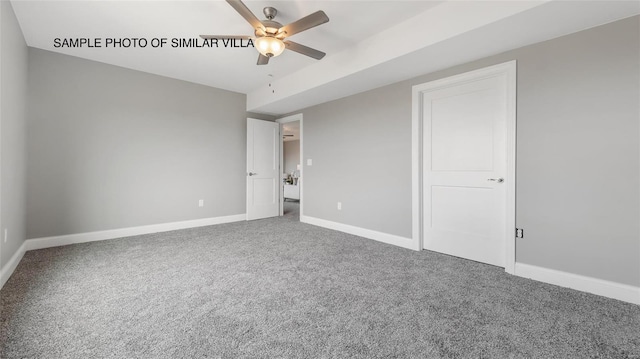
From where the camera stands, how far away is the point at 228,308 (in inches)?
71.1

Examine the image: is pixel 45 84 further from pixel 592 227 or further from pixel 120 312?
pixel 592 227

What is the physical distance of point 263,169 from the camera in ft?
17.0

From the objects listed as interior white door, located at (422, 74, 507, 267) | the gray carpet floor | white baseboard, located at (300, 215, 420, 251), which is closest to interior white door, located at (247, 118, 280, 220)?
white baseboard, located at (300, 215, 420, 251)

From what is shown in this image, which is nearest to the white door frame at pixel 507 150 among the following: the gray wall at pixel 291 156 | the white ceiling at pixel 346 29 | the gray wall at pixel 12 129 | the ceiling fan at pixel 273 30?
the white ceiling at pixel 346 29

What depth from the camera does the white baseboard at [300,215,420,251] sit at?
130 inches

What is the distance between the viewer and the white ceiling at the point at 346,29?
2.02 meters

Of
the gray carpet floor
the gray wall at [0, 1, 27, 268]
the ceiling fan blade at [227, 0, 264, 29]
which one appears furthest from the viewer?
the gray wall at [0, 1, 27, 268]

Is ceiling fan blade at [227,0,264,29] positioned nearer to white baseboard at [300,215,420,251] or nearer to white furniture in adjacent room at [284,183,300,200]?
white baseboard at [300,215,420,251]

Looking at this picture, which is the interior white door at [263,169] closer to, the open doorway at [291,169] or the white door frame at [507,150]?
the open doorway at [291,169]

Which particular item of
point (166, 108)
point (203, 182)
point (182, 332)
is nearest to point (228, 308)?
point (182, 332)

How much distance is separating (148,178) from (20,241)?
147 cm

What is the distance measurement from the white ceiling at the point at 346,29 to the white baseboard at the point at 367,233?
6.75ft

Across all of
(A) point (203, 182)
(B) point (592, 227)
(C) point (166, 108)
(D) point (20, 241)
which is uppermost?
(C) point (166, 108)

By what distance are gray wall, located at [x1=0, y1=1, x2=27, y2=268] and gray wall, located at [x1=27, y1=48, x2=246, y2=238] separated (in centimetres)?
25
